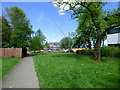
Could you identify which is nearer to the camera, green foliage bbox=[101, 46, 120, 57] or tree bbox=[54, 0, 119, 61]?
tree bbox=[54, 0, 119, 61]

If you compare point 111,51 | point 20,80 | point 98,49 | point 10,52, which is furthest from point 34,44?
point 20,80

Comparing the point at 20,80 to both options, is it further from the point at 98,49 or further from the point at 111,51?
the point at 111,51

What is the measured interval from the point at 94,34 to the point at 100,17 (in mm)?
11848

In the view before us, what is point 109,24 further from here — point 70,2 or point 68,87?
point 68,87

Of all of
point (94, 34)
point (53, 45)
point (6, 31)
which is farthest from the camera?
point (53, 45)

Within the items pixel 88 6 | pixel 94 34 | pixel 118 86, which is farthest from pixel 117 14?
pixel 94 34

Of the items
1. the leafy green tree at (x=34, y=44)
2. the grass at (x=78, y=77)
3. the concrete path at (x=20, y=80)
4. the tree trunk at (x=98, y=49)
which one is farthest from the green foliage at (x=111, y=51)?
the leafy green tree at (x=34, y=44)

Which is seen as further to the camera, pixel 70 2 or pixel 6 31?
pixel 6 31

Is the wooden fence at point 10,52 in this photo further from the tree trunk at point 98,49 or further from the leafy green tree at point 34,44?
the tree trunk at point 98,49

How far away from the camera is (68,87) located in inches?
130

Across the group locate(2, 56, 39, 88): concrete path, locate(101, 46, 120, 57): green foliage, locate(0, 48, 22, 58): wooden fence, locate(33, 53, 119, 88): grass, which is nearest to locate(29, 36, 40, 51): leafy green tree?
locate(0, 48, 22, 58): wooden fence

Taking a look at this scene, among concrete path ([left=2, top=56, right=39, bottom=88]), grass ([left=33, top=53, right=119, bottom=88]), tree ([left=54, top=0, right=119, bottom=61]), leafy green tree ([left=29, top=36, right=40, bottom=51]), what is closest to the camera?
grass ([left=33, top=53, right=119, bottom=88])

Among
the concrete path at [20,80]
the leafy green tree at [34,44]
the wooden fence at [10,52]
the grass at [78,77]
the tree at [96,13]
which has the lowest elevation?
the concrete path at [20,80]

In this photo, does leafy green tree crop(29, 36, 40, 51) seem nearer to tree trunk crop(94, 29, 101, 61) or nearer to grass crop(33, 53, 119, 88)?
tree trunk crop(94, 29, 101, 61)
